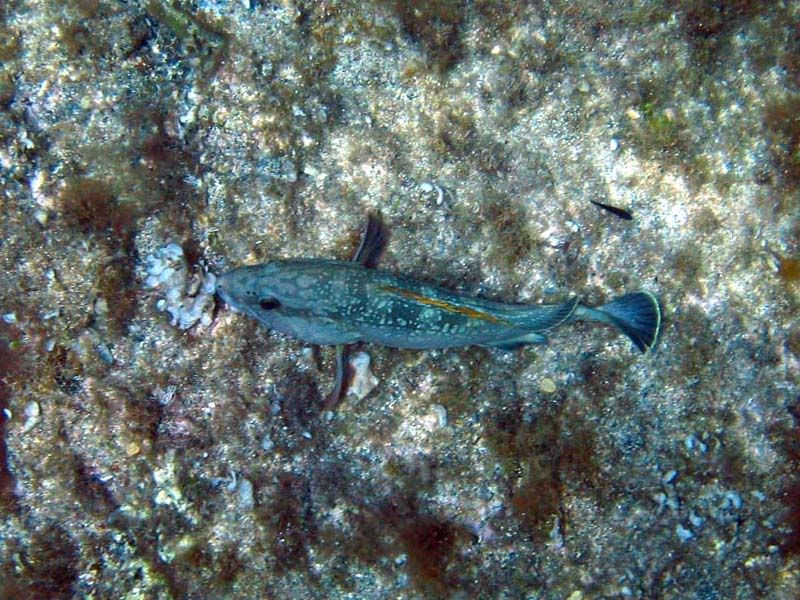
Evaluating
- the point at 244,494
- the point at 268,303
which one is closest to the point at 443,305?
the point at 268,303

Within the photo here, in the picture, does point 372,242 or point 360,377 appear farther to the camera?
point 360,377

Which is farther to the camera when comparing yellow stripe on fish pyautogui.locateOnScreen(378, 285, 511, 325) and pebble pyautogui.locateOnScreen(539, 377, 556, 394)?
pebble pyautogui.locateOnScreen(539, 377, 556, 394)

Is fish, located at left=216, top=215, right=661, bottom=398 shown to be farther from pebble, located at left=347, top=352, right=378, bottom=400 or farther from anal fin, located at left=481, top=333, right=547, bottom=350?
pebble, located at left=347, top=352, right=378, bottom=400

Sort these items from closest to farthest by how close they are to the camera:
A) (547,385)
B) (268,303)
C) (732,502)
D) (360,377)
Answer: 1. (268,303)
2. (360,377)
3. (547,385)
4. (732,502)

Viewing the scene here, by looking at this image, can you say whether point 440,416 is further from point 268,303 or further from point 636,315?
point 636,315

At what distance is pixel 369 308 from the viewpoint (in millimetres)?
4727

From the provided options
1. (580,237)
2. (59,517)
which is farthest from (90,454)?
(580,237)

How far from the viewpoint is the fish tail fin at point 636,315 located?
5.42m

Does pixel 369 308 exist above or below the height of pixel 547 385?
above

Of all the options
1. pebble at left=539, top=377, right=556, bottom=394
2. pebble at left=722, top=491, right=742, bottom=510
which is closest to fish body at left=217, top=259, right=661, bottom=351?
pebble at left=539, top=377, right=556, bottom=394

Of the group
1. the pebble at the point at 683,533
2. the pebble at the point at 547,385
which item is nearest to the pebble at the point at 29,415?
the pebble at the point at 547,385

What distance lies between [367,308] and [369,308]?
0.8 inches

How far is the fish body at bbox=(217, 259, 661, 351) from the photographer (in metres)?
4.67

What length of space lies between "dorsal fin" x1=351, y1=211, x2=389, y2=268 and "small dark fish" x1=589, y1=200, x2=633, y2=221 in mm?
2462
